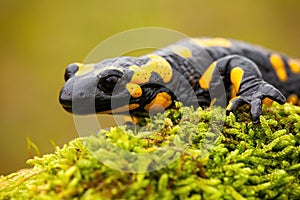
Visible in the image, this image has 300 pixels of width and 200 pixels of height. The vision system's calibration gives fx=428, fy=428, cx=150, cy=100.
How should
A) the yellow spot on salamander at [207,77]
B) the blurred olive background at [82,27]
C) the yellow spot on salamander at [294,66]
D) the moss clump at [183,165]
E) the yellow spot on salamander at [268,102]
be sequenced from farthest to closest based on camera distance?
1. the blurred olive background at [82,27]
2. the yellow spot on salamander at [294,66]
3. the yellow spot on salamander at [207,77]
4. the yellow spot on salamander at [268,102]
5. the moss clump at [183,165]

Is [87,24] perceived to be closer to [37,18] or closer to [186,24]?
[37,18]

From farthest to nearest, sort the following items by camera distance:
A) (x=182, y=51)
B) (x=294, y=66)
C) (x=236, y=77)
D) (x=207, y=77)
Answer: (x=294, y=66) < (x=182, y=51) < (x=207, y=77) < (x=236, y=77)

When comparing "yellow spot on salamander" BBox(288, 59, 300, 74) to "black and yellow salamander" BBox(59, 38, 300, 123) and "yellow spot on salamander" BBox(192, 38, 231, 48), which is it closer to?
"black and yellow salamander" BBox(59, 38, 300, 123)

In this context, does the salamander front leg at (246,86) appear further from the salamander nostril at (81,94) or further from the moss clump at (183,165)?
the salamander nostril at (81,94)

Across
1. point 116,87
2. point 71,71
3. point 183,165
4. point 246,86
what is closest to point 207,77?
point 246,86

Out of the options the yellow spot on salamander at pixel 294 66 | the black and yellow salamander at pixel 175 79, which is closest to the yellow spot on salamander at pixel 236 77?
the black and yellow salamander at pixel 175 79

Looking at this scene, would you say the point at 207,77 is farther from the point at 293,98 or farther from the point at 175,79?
the point at 293,98

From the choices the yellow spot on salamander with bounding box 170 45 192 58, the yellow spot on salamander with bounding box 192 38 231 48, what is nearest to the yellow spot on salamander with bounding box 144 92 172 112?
the yellow spot on salamander with bounding box 170 45 192 58

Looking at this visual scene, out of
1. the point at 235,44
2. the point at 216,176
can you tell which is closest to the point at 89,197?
the point at 216,176
